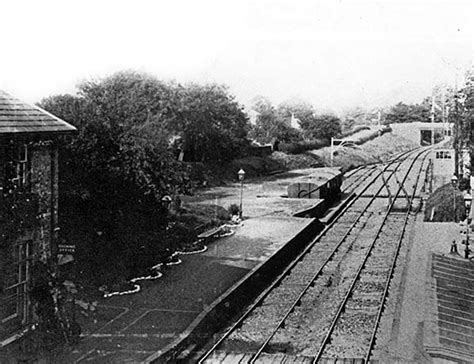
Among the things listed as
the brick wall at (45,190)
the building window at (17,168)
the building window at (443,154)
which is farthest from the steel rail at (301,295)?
the building window at (443,154)

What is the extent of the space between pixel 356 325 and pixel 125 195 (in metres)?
7.19

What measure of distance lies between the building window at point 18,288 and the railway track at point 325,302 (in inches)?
150

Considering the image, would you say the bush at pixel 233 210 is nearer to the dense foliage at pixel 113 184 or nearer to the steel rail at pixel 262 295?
the steel rail at pixel 262 295

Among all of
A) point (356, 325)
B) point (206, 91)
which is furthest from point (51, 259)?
point (206, 91)

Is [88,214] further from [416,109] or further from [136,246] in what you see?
[416,109]

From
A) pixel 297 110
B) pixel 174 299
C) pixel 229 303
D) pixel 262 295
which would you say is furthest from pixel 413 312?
pixel 297 110

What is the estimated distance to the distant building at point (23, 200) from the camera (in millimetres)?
12195

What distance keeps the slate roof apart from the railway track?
5.71 meters

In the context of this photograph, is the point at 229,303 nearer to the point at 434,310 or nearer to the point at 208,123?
the point at 434,310

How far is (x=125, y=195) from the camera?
1827cm

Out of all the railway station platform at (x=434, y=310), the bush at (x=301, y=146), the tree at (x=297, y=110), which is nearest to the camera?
the railway station platform at (x=434, y=310)

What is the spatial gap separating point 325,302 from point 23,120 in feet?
33.2

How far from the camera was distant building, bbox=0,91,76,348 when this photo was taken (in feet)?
40.0

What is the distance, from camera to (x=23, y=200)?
515 inches
